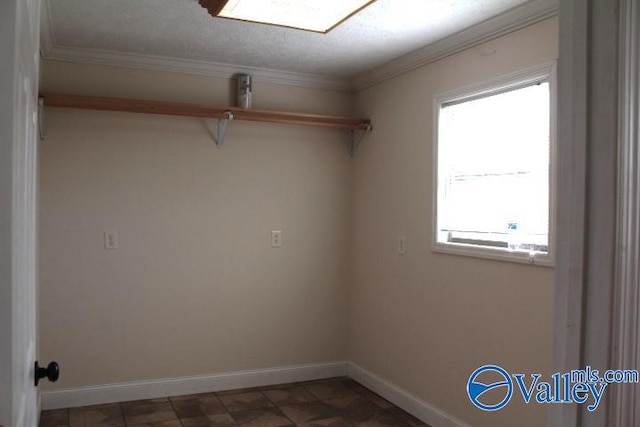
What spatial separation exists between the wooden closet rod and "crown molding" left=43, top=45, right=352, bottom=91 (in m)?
0.36

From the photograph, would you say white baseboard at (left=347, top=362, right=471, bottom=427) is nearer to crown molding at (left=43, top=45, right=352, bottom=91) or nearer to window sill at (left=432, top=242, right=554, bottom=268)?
window sill at (left=432, top=242, right=554, bottom=268)

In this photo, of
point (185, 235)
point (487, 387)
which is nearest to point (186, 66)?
point (185, 235)

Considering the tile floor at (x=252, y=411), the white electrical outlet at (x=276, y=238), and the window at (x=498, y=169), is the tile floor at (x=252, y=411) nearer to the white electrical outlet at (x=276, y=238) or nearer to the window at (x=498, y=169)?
the white electrical outlet at (x=276, y=238)

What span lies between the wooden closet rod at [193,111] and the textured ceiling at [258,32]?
0.37 meters

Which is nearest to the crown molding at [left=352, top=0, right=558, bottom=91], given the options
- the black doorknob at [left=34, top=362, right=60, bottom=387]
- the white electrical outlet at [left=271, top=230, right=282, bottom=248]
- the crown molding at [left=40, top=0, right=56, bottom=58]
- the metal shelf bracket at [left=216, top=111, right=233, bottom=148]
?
the metal shelf bracket at [left=216, top=111, right=233, bottom=148]

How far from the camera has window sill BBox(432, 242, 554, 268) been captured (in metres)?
2.68

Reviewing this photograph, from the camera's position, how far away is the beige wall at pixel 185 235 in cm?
368

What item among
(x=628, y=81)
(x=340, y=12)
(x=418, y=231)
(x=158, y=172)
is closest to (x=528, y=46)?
(x=340, y=12)

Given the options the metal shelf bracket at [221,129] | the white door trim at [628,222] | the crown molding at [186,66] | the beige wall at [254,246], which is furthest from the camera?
the metal shelf bracket at [221,129]

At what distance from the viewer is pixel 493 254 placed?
9.81 feet

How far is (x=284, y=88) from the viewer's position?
169 inches

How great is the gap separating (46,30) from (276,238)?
2089 millimetres

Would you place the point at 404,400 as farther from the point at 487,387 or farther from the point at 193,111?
the point at 193,111

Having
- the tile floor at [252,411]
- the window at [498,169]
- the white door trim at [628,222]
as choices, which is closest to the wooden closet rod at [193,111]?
the window at [498,169]
